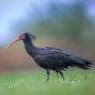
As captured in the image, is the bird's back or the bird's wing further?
the bird's wing

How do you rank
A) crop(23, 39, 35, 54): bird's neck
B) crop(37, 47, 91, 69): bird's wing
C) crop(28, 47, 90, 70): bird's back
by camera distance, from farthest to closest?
crop(23, 39, 35, 54): bird's neck
crop(37, 47, 91, 69): bird's wing
crop(28, 47, 90, 70): bird's back

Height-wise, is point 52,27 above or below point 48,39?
above

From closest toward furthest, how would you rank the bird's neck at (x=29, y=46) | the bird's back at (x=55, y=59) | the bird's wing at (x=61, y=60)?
1. the bird's back at (x=55, y=59)
2. the bird's wing at (x=61, y=60)
3. the bird's neck at (x=29, y=46)

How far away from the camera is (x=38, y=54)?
860 inches

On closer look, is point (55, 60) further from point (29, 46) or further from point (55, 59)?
point (29, 46)

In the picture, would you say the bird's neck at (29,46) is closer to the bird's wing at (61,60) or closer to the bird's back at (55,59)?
the bird's back at (55,59)

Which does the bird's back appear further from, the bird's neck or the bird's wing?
the bird's neck

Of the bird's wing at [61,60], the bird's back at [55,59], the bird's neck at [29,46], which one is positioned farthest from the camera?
the bird's neck at [29,46]

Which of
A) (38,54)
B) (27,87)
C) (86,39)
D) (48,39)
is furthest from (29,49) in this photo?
(86,39)

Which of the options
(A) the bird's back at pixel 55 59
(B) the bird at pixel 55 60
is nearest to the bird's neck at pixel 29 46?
(B) the bird at pixel 55 60

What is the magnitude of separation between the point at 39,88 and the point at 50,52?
316cm

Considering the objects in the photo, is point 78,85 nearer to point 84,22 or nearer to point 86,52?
point 86,52

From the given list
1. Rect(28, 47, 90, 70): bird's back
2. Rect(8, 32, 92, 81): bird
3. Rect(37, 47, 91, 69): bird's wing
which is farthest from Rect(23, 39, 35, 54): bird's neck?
Rect(37, 47, 91, 69): bird's wing

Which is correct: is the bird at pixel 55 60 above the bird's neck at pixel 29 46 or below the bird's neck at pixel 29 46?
below
